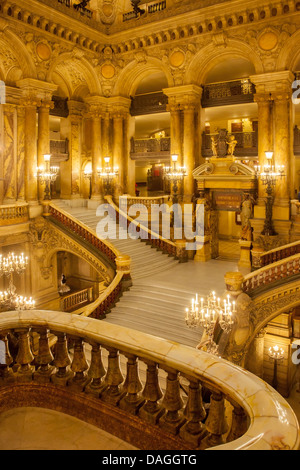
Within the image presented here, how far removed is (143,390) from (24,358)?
4.30 feet

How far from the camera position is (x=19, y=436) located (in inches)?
125

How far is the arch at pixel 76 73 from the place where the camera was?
1918 centimetres

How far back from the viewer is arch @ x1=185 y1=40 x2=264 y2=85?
1648 cm

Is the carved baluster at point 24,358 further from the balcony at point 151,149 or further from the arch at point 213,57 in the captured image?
the balcony at point 151,149

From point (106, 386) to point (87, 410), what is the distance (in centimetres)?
26

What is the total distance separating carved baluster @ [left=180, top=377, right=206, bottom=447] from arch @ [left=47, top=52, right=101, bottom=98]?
60.1 ft

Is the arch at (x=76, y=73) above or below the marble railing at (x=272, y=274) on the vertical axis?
above

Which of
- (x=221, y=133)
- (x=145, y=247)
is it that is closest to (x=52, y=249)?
(x=145, y=247)

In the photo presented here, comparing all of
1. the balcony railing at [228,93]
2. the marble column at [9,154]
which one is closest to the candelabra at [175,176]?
the balcony railing at [228,93]

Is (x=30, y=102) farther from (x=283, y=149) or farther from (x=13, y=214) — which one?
(x=283, y=149)

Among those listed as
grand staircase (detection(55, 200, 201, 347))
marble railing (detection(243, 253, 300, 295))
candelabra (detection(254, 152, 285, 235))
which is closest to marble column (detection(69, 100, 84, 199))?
grand staircase (detection(55, 200, 201, 347))

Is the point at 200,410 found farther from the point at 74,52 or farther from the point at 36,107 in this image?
the point at 74,52

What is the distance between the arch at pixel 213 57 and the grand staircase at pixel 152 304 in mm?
8727

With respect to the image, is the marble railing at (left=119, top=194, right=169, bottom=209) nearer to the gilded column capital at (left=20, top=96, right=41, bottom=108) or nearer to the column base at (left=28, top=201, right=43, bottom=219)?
the column base at (left=28, top=201, right=43, bottom=219)
